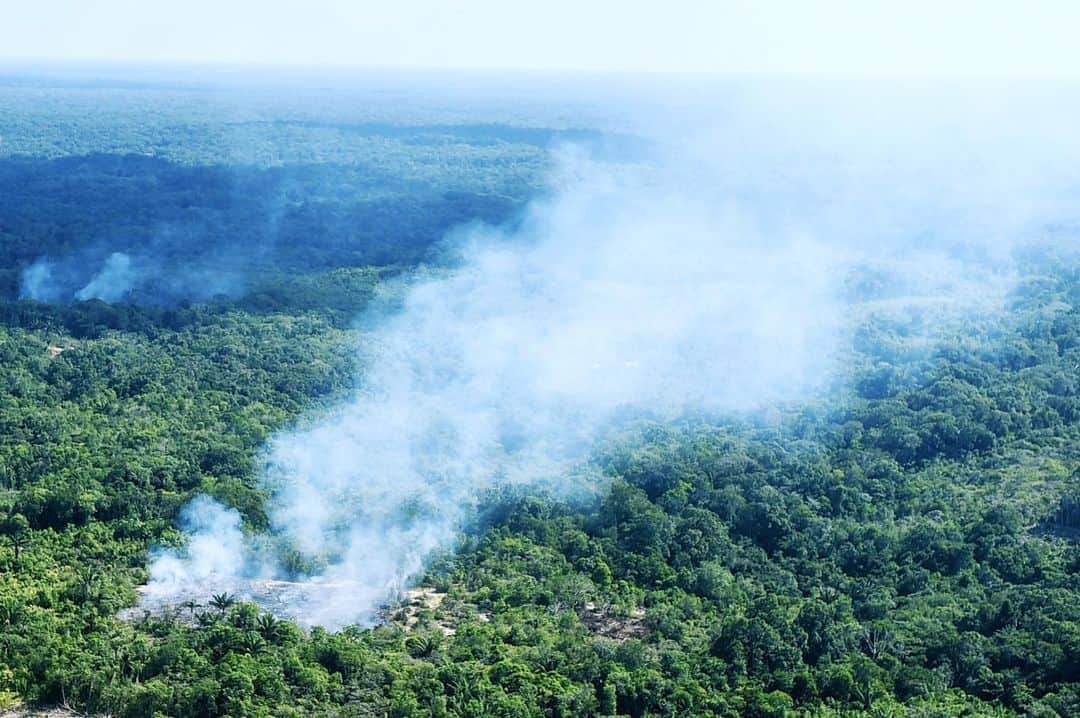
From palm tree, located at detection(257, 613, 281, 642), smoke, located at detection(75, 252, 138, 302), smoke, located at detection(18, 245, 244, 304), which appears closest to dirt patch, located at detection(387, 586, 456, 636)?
palm tree, located at detection(257, 613, 281, 642)

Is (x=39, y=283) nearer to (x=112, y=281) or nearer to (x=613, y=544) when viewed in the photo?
(x=112, y=281)

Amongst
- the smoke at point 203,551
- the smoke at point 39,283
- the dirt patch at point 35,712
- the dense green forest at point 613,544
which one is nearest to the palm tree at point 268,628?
the dense green forest at point 613,544

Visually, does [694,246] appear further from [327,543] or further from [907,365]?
[327,543]

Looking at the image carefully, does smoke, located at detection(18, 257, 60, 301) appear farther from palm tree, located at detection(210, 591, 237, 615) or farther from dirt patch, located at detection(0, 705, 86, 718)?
dirt patch, located at detection(0, 705, 86, 718)

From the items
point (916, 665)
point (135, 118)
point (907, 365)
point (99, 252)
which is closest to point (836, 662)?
point (916, 665)

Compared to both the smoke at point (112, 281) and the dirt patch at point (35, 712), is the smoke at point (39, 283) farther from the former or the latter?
the dirt patch at point (35, 712)
